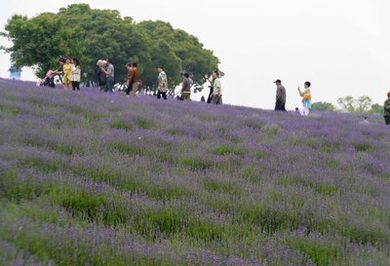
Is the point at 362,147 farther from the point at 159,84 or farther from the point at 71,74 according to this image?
the point at 71,74

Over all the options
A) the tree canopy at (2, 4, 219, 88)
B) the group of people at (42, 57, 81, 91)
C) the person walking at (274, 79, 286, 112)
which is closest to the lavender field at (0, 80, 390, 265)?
the group of people at (42, 57, 81, 91)

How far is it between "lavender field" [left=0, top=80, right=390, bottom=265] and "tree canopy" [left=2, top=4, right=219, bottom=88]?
98.5 ft

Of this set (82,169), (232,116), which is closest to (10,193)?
(82,169)

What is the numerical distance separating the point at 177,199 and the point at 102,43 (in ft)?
151

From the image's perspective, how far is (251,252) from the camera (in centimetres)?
360

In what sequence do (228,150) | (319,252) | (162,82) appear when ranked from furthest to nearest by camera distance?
(162,82) < (228,150) < (319,252)

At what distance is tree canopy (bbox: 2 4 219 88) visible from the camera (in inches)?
1478

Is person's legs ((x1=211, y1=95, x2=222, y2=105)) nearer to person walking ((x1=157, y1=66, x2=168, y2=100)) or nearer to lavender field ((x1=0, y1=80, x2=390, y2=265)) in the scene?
person walking ((x1=157, y1=66, x2=168, y2=100))

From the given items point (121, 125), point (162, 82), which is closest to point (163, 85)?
point (162, 82)

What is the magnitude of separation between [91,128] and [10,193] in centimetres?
412

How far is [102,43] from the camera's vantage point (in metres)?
49.0

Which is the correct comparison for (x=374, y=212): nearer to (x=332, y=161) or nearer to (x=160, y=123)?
(x=332, y=161)

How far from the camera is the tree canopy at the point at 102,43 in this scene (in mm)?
37531

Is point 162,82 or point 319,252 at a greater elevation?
point 162,82
